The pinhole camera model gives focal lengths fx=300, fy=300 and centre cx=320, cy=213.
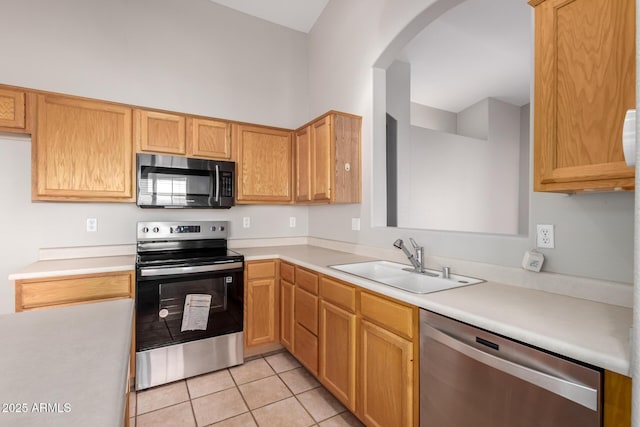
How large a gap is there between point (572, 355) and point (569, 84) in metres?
0.90

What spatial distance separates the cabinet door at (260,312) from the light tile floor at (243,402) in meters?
0.25

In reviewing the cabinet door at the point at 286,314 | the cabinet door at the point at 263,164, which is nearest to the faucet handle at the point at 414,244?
the cabinet door at the point at 286,314

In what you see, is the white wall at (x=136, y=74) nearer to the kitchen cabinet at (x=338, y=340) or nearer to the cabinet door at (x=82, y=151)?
the cabinet door at (x=82, y=151)

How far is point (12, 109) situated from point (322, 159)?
7.40 feet

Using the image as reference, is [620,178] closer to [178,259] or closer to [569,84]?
[569,84]

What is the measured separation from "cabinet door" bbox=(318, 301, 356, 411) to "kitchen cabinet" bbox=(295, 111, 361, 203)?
3.17 ft

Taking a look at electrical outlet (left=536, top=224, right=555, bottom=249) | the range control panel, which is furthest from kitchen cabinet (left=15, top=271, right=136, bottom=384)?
electrical outlet (left=536, top=224, right=555, bottom=249)

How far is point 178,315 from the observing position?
7.49 feet

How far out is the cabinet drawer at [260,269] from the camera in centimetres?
261

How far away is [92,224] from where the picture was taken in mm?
2531

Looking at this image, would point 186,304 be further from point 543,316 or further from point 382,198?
point 543,316

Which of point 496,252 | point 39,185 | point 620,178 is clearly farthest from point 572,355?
point 39,185

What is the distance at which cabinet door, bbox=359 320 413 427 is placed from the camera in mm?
1410

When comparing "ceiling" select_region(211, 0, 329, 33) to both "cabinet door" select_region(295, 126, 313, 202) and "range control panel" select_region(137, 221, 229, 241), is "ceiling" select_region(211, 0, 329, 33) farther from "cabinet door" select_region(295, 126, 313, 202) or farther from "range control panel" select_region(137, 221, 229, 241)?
"range control panel" select_region(137, 221, 229, 241)
